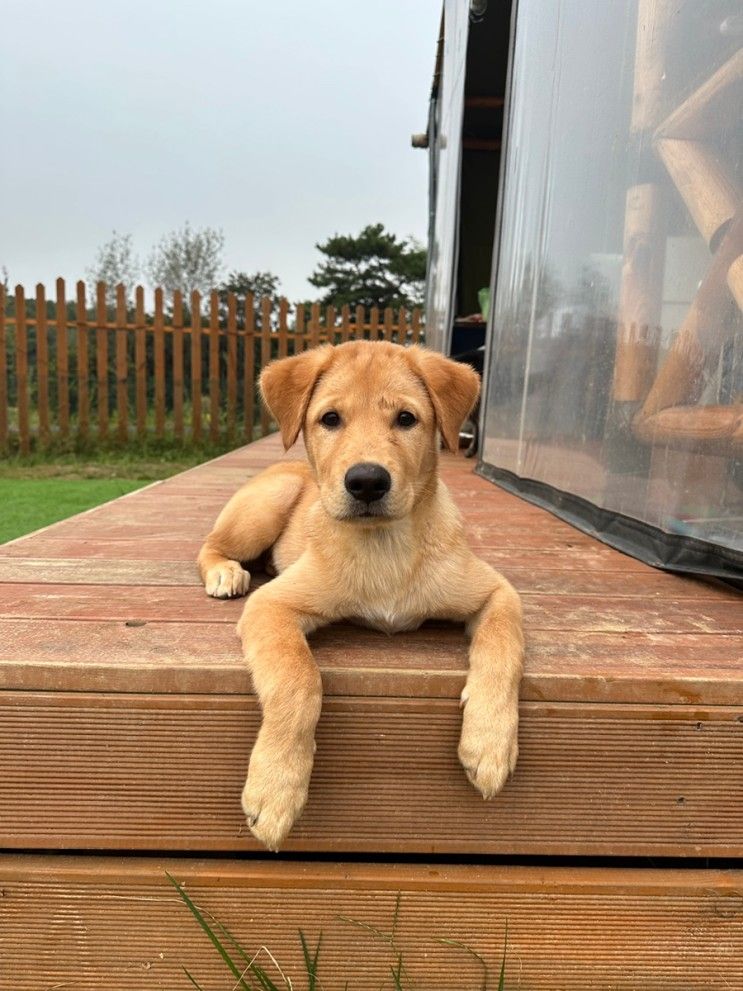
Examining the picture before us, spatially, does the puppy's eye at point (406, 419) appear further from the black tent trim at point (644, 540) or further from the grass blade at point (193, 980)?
the grass blade at point (193, 980)

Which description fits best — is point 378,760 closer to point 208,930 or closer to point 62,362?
point 208,930

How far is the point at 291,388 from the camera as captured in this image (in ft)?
7.80

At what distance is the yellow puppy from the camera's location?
1.52 m

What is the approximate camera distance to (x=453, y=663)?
176 cm

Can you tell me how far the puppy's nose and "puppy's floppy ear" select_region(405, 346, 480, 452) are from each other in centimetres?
40

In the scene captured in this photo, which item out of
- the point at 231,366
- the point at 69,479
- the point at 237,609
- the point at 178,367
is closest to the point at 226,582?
the point at 237,609

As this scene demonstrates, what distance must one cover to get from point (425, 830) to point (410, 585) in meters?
0.66

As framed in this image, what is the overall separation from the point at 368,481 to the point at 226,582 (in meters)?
0.77

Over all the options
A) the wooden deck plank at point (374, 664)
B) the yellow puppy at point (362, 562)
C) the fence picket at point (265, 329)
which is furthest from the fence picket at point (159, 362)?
the wooden deck plank at point (374, 664)

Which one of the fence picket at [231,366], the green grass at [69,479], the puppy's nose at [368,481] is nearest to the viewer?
the puppy's nose at [368,481]

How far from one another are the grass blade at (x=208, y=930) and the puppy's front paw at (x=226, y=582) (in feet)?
3.13

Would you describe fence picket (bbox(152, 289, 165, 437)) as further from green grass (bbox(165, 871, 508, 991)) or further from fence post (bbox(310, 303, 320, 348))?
green grass (bbox(165, 871, 508, 991))

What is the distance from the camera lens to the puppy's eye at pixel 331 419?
7.37ft

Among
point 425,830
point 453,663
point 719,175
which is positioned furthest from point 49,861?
point 719,175
